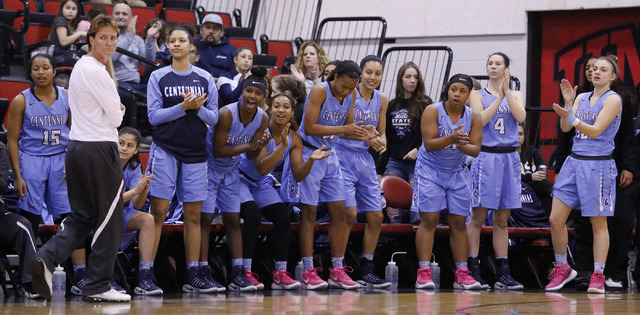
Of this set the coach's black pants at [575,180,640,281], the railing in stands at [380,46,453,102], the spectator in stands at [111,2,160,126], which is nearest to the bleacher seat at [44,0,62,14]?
the spectator in stands at [111,2,160,126]

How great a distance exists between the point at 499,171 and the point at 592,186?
73 cm

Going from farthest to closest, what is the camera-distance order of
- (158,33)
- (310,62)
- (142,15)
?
(142,15)
(158,33)
(310,62)

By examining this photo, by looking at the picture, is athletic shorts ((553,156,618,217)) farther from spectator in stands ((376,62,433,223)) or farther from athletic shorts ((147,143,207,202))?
athletic shorts ((147,143,207,202))

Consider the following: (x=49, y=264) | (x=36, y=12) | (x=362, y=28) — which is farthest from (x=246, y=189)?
(x=362, y=28)

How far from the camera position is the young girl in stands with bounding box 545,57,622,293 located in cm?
726

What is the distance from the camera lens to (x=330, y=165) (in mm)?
7281

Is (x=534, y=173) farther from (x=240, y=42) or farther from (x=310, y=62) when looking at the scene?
(x=240, y=42)

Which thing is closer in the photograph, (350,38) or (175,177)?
(175,177)

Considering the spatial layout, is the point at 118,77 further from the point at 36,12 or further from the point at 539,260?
the point at 539,260

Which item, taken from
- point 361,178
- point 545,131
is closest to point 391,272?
point 361,178

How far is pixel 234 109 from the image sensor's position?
6.95 meters

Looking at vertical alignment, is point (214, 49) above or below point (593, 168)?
above

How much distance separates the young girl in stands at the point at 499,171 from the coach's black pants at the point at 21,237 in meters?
3.43

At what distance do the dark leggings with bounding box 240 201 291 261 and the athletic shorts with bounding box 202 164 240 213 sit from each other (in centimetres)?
13
